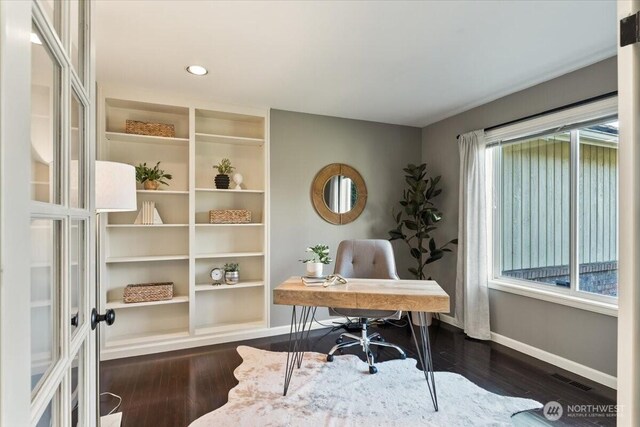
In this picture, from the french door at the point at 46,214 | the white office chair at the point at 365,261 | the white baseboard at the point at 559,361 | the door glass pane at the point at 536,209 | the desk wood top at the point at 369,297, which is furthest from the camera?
the white office chair at the point at 365,261

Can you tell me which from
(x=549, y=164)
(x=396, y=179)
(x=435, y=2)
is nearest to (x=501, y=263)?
(x=549, y=164)

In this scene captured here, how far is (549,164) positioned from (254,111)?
9.82 ft

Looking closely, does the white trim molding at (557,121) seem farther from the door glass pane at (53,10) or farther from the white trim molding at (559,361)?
the door glass pane at (53,10)

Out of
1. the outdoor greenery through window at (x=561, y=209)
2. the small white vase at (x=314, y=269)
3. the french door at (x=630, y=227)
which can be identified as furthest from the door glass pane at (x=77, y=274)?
the outdoor greenery through window at (x=561, y=209)

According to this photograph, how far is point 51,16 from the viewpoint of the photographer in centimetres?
64

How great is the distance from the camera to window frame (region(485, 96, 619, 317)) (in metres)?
2.39

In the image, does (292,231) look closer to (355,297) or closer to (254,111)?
(254,111)

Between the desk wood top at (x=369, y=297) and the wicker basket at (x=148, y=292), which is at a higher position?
the desk wood top at (x=369, y=297)

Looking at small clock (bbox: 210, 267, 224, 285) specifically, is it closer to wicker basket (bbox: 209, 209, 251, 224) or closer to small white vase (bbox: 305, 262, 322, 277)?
wicker basket (bbox: 209, 209, 251, 224)

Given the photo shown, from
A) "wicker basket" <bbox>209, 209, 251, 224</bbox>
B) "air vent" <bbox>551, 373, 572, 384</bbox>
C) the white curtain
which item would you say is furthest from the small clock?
"air vent" <bbox>551, 373, 572, 384</bbox>

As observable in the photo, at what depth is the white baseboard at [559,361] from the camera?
7.52ft

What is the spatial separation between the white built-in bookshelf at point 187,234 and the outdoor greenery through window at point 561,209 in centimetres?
261

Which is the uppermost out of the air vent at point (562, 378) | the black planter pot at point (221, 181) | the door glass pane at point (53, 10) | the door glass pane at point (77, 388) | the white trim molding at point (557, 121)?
the white trim molding at point (557, 121)

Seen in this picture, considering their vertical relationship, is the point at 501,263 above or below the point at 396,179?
below
